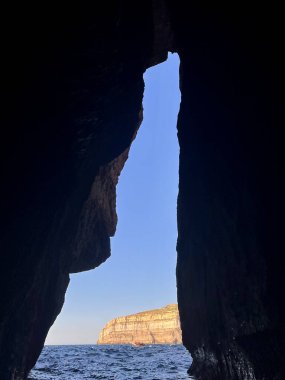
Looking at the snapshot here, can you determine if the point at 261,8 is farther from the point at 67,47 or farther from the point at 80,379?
the point at 80,379

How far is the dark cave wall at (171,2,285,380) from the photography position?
9.69 meters

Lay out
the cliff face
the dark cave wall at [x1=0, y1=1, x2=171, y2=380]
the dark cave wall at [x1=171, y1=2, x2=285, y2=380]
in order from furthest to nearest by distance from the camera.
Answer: the cliff face < the dark cave wall at [x1=0, y1=1, x2=171, y2=380] < the dark cave wall at [x1=171, y1=2, x2=285, y2=380]

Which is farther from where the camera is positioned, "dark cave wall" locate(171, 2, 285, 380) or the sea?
the sea

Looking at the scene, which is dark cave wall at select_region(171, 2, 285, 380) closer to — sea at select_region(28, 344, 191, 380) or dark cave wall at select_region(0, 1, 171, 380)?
dark cave wall at select_region(0, 1, 171, 380)

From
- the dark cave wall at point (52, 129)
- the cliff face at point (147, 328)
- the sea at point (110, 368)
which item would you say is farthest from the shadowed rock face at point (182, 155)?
the cliff face at point (147, 328)

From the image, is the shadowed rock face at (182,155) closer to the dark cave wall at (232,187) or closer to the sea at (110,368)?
the dark cave wall at (232,187)

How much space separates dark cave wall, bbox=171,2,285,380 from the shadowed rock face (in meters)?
0.06

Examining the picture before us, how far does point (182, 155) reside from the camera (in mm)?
17125

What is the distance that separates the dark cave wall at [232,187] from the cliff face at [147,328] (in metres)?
159

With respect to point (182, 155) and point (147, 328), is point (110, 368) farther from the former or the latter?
point (147, 328)

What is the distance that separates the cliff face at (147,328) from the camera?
538 feet

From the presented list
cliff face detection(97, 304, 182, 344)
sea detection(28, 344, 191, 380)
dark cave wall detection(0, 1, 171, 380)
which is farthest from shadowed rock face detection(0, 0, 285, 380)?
cliff face detection(97, 304, 182, 344)

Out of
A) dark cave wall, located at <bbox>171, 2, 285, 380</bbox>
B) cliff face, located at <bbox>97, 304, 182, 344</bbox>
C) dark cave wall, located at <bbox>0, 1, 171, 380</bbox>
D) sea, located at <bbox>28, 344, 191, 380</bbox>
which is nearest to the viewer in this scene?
dark cave wall, located at <bbox>171, 2, 285, 380</bbox>

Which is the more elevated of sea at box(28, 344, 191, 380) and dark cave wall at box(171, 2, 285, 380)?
dark cave wall at box(171, 2, 285, 380)
